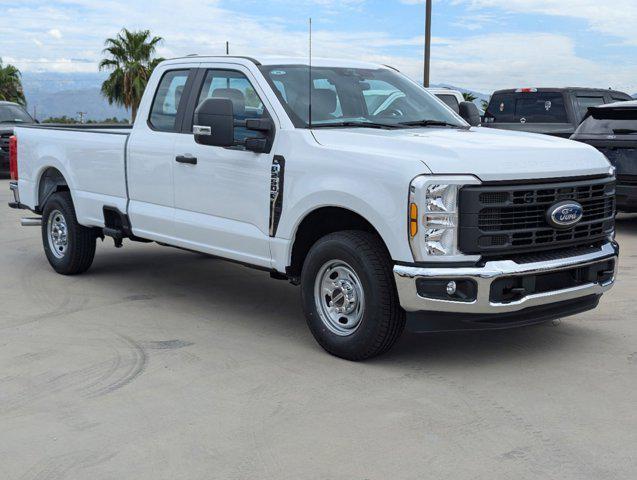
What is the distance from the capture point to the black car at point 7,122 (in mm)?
20031

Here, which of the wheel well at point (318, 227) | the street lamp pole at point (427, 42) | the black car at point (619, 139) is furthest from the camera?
the street lamp pole at point (427, 42)

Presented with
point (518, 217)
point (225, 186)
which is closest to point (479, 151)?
point (518, 217)

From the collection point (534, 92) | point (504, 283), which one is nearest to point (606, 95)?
point (534, 92)

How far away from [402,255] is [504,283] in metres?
0.62

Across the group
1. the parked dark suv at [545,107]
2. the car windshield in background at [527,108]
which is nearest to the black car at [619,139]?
the parked dark suv at [545,107]

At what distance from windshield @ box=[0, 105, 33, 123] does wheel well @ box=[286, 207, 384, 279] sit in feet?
54.5

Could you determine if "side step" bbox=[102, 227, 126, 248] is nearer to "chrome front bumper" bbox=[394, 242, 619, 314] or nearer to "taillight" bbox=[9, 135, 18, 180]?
"taillight" bbox=[9, 135, 18, 180]

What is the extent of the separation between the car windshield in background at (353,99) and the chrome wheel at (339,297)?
105 cm

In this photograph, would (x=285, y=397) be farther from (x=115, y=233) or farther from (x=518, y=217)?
(x=115, y=233)

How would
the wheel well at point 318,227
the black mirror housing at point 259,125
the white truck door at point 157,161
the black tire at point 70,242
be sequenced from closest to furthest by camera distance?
the wheel well at point 318,227, the black mirror housing at point 259,125, the white truck door at point 157,161, the black tire at point 70,242

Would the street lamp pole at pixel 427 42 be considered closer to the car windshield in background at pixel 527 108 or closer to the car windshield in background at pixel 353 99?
the car windshield in background at pixel 527 108

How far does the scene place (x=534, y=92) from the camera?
1588 centimetres

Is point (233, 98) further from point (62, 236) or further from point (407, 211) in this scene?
point (62, 236)

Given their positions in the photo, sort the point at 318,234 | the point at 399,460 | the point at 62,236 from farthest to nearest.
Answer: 1. the point at 62,236
2. the point at 318,234
3. the point at 399,460
